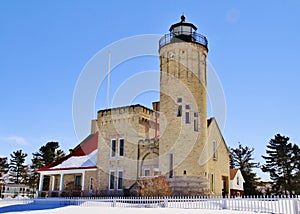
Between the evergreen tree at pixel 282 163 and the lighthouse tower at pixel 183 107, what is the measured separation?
17.4 metres

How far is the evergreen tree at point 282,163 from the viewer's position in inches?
1463

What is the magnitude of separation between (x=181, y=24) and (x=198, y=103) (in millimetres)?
6282

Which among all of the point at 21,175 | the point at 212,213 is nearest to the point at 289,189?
the point at 212,213

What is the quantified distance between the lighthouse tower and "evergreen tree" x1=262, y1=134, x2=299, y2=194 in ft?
57.0

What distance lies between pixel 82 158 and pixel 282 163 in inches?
879

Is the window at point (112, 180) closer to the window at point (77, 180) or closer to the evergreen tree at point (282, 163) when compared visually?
the window at point (77, 180)

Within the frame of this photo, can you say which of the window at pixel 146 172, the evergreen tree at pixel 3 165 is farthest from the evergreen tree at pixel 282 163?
the evergreen tree at pixel 3 165

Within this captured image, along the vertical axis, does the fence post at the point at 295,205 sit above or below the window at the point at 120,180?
below

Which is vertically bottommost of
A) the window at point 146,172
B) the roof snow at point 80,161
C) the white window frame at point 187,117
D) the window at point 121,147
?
the window at point 146,172

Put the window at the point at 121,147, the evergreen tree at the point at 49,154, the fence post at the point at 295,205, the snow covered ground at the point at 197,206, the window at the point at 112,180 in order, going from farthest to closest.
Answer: the evergreen tree at the point at 49,154 → the window at the point at 121,147 → the window at the point at 112,180 → the snow covered ground at the point at 197,206 → the fence post at the point at 295,205

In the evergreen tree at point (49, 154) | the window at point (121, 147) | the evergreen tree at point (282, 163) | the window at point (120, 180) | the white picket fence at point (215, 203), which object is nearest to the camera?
the white picket fence at point (215, 203)

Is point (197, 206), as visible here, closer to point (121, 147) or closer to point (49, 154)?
point (121, 147)

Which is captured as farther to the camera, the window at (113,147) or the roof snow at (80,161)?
the roof snow at (80,161)

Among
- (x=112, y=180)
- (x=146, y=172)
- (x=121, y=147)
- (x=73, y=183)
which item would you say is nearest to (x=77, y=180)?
(x=73, y=183)
